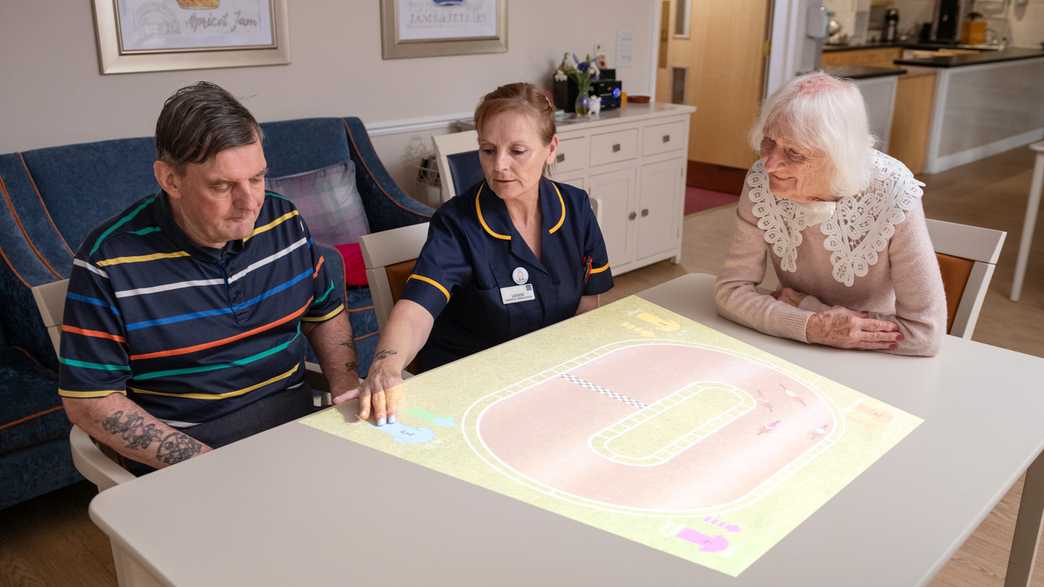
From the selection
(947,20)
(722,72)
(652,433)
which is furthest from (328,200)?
(947,20)

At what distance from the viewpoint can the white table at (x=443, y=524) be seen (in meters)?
1.06

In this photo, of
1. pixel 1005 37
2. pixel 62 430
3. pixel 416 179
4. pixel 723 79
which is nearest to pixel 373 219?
pixel 416 179

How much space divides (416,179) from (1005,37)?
877cm

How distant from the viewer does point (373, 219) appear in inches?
141

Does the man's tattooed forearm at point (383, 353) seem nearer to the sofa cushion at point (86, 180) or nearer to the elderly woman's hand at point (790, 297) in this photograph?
the elderly woman's hand at point (790, 297)

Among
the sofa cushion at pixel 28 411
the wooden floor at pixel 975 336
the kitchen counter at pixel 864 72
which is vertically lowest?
the wooden floor at pixel 975 336

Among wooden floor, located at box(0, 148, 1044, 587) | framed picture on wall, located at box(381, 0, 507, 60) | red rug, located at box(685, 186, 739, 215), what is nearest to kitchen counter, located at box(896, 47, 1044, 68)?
wooden floor, located at box(0, 148, 1044, 587)

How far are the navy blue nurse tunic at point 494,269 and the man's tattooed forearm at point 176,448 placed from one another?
0.51 meters

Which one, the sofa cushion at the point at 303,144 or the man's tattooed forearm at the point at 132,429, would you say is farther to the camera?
the sofa cushion at the point at 303,144

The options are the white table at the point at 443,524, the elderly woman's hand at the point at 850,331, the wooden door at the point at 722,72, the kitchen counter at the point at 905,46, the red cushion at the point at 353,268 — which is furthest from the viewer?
the kitchen counter at the point at 905,46

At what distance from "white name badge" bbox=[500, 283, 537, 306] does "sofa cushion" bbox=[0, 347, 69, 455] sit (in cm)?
135

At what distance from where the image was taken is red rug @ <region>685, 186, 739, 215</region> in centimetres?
623

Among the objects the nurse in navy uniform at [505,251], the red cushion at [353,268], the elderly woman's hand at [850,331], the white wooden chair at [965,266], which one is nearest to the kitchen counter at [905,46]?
the red cushion at [353,268]

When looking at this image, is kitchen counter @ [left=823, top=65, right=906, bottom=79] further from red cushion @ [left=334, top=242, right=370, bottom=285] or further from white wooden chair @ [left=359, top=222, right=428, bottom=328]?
white wooden chair @ [left=359, top=222, right=428, bottom=328]
